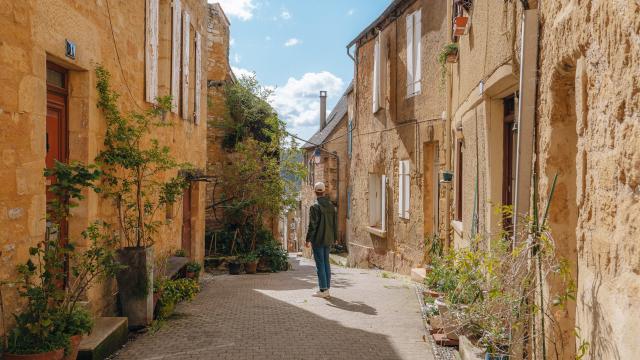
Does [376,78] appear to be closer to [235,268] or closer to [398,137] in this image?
[398,137]

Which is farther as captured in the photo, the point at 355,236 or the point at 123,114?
the point at 355,236

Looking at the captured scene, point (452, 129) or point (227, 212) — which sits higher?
point (452, 129)

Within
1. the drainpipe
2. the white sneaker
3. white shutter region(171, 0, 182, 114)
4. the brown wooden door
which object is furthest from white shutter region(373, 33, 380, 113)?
the drainpipe

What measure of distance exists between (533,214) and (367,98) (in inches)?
384

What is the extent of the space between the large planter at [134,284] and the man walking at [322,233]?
7.00 feet

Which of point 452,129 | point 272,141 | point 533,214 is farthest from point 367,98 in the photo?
point 533,214

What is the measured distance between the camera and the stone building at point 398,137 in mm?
8992

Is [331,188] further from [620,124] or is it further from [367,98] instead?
[620,124]

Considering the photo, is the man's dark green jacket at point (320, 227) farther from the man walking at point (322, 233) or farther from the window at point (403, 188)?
the window at point (403, 188)

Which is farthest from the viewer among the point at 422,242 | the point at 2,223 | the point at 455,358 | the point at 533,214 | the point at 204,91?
the point at 204,91

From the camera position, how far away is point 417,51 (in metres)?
9.58

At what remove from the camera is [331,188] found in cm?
1920

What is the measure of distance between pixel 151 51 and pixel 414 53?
16.7 ft

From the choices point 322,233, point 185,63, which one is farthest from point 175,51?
point 322,233
